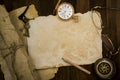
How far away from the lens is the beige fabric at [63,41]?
3.88 m

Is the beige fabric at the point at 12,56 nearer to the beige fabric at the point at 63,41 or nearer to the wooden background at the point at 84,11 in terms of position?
the beige fabric at the point at 63,41

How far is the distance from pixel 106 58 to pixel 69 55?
513 millimetres

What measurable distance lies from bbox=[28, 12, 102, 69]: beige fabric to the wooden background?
0.09 meters

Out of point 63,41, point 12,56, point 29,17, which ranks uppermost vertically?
point 29,17

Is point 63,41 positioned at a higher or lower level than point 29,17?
lower

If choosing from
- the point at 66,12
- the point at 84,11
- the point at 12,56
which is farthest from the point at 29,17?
the point at 84,11

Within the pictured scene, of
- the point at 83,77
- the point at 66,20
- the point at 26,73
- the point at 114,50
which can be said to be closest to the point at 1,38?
the point at 26,73

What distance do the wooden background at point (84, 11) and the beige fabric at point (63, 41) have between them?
0.30ft

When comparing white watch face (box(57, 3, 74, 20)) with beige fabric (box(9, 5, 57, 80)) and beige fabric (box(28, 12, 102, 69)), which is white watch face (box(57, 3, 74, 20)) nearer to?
beige fabric (box(28, 12, 102, 69))

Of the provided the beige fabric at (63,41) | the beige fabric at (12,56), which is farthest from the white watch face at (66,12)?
the beige fabric at (12,56)

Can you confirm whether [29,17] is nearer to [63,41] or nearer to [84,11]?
[63,41]

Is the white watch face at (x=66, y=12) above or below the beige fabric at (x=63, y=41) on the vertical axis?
above

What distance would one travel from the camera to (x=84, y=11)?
391 cm

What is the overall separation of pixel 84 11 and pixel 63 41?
20.4 inches
